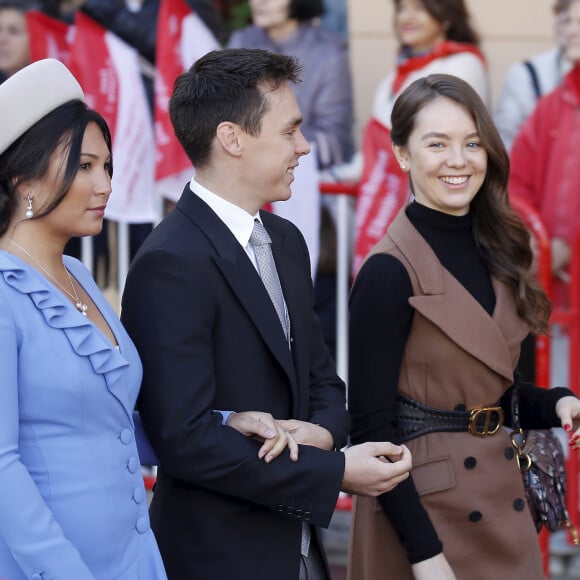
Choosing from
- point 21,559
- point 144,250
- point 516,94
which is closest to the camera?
point 21,559

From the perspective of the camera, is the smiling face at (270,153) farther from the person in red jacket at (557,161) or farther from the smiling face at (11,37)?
the smiling face at (11,37)

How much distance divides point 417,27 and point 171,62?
1.16 m

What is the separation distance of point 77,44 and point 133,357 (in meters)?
3.43

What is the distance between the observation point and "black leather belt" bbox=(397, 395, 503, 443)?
291 centimetres

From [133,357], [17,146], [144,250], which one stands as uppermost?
[17,146]

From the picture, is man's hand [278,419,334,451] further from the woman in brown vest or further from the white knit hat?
the white knit hat

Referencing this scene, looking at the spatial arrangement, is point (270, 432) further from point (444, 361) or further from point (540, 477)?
point (540, 477)

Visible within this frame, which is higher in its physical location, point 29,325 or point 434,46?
point 434,46

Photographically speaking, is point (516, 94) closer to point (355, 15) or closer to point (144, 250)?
point (355, 15)

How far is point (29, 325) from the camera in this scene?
7.25 ft

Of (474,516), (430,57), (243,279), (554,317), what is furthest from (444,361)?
(430,57)

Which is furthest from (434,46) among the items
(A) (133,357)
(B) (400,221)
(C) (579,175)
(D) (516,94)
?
(A) (133,357)

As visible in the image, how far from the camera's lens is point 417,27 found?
541 centimetres

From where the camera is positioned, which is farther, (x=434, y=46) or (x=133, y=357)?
(x=434, y=46)
